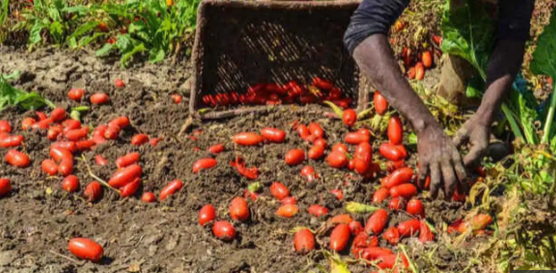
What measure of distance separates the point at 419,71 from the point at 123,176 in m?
2.40

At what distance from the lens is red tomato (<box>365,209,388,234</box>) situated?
13.7ft

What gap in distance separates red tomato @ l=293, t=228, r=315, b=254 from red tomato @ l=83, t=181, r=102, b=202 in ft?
3.83

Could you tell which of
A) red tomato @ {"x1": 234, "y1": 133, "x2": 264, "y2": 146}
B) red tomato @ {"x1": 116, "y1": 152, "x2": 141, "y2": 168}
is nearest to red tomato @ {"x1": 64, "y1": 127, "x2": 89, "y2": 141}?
red tomato @ {"x1": 116, "y1": 152, "x2": 141, "y2": 168}

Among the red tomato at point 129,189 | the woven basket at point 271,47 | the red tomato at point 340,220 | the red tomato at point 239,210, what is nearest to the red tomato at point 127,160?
the red tomato at point 129,189

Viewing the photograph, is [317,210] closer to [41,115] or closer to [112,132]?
[112,132]

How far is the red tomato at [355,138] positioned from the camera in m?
4.88

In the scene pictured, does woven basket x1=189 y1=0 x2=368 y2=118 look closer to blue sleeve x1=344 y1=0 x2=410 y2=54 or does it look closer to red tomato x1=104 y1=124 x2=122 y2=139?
red tomato x1=104 y1=124 x2=122 y2=139

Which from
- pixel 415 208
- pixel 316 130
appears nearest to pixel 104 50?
pixel 316 130

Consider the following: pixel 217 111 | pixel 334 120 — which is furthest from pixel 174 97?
pixel 334 120

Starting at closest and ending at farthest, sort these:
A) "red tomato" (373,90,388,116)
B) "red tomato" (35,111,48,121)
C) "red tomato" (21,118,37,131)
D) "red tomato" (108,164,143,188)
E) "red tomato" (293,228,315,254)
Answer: "red tomato" (293,228,315,254) → "red tomato" (108,164,143,188) → "red tomato" (373,90,388,116) → "red tomato" (21,118,37,131) → "red tomato" (35,111,48,121)

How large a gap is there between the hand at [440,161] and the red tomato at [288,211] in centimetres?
76

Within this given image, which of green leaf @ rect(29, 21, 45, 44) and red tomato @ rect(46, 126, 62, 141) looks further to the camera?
green leaf @ rect(29, 21, 45, 44)

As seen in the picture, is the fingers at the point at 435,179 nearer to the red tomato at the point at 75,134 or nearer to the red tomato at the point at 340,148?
the red tomato at the point at 340,148

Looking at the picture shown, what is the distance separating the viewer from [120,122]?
16.4 ft
